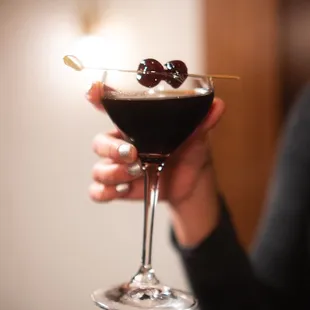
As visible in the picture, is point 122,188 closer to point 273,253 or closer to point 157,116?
point 157,116

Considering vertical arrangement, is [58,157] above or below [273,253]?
above

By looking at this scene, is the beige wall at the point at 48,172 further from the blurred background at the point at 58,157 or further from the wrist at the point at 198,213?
the wrist at the point at 198,213

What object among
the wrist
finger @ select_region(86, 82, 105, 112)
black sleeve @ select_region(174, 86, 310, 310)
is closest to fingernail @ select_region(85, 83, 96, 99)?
finger @ select_region(86, 82, 105, 112)

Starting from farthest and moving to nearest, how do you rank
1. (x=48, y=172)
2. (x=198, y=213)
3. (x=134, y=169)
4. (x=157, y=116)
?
1. (x=198, y=213)
2. (x=48, y=172)
3. (x=134, y=169)
4. (x=157, y=116)

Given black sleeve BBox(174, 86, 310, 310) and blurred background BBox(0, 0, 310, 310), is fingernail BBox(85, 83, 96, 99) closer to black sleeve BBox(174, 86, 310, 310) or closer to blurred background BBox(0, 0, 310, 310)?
blurred background BBox(0, 0, 310, 310)

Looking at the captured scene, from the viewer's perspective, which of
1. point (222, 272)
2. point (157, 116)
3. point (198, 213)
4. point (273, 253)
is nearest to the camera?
point (157, 116)

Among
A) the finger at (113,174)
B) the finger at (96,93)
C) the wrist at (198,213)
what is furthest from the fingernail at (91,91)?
the wrist at (198,213)

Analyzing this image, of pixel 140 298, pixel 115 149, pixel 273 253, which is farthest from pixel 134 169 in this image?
pixel 273 253
